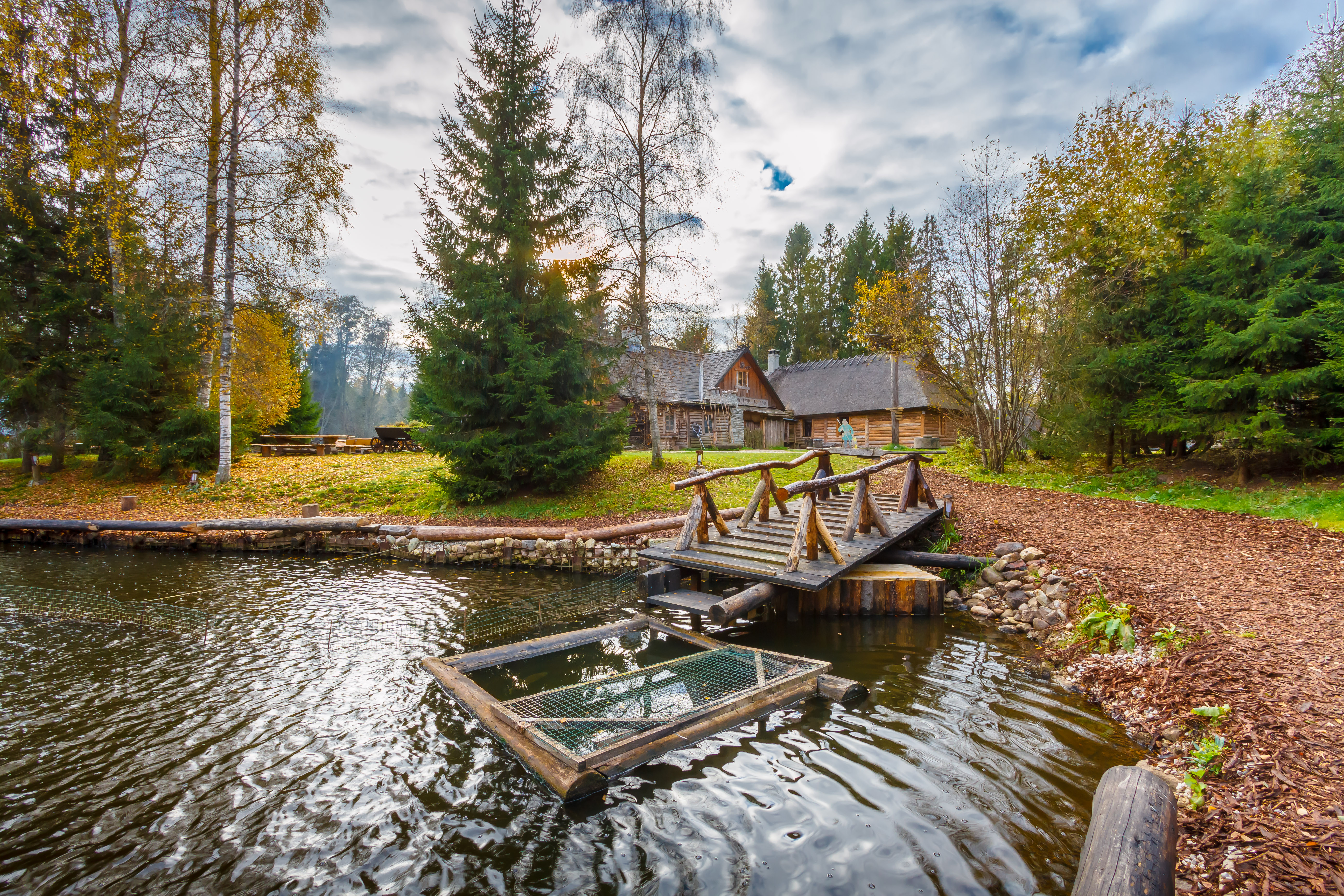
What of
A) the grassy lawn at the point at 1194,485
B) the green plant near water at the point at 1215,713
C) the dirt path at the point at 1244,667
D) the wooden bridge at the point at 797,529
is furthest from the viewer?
the grassy lawn at the point at 1194,485

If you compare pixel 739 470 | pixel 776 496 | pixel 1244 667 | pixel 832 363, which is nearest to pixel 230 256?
pixel 739 470

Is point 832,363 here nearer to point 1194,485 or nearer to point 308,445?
point 1194,485

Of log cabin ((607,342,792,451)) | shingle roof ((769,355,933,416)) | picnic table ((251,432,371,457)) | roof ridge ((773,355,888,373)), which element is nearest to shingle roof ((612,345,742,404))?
log cabin ((607,342,792,451))

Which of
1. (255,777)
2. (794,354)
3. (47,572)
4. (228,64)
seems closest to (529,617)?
(255,777)

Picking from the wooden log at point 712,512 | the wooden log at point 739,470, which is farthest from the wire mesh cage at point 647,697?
the wooden log at point 712,512

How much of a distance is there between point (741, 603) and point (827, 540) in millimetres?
1411

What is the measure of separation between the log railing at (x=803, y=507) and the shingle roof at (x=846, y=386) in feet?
73.5

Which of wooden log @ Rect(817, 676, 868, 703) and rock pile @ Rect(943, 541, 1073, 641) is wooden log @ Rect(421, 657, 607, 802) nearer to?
wooden log @ Rect(817, 676, 868, 703)

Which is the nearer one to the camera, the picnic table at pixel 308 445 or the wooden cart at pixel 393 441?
the picnic table at pixel 308 445

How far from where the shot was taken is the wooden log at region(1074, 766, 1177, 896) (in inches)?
91.4

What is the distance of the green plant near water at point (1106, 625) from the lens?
521cm

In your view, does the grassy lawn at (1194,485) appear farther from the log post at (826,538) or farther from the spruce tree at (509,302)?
the spruce tree at (509,302)

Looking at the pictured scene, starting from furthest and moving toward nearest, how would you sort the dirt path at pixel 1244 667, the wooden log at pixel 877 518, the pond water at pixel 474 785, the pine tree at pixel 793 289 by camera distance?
the pine tree at pixel 793 289, the wooden log at pixel 877 518, the pond water at pixel 474 785, the dirt path at pixel 1244 667

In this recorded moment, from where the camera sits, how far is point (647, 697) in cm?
487
